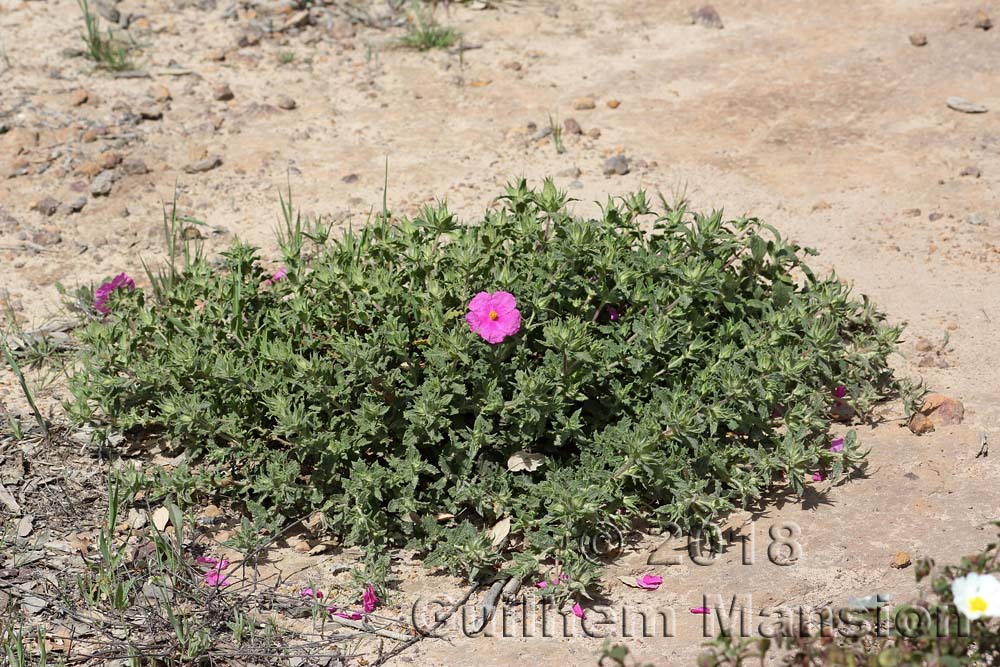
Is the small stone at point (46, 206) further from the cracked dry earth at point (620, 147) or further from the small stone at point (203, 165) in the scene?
the small stone at point (203, 165)

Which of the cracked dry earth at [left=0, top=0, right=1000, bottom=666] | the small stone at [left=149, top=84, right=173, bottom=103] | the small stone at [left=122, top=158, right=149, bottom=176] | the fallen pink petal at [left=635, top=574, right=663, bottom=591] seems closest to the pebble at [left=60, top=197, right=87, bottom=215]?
the cracked dry earth at [left=0, top=0, right=1000, bottom=666]

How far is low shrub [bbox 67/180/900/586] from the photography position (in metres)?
3.33

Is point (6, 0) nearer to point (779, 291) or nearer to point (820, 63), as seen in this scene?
point (820, 63)

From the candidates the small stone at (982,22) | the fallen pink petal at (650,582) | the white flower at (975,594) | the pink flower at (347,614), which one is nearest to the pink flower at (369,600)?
the pink flower at (347,614)

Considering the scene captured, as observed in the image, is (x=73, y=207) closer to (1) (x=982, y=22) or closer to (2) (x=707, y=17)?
(2) (x=707, y=17)

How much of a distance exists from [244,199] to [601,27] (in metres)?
2.63

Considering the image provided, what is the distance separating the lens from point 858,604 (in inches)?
119

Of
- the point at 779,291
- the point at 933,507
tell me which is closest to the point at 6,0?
the point at 779,291

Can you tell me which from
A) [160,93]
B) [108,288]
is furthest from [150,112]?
[108,288]

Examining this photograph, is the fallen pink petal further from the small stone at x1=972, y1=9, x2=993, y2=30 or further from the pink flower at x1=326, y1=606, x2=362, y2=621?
the small stone at x1=972, y1=9, x2=993, y2=30

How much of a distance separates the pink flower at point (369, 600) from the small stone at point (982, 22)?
16.6 feet

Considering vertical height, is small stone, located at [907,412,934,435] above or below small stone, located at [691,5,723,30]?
below

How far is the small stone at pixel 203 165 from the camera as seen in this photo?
5379 millimetres

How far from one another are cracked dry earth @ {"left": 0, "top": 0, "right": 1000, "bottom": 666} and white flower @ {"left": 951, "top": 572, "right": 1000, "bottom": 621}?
839 millimetres
